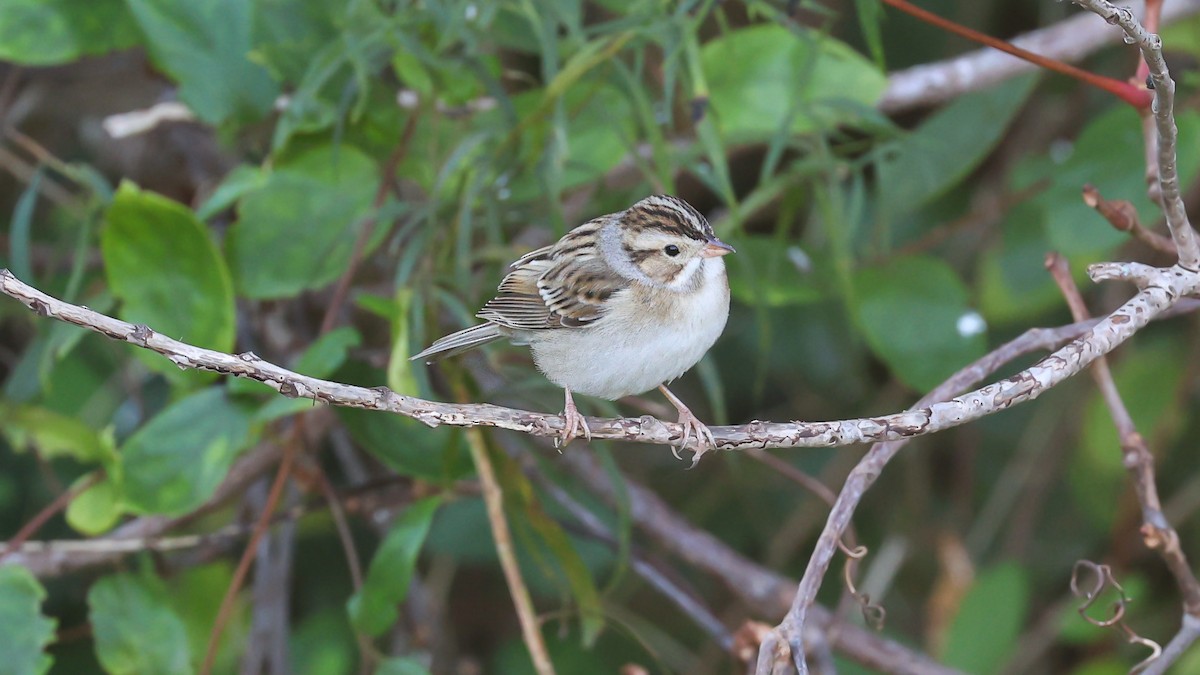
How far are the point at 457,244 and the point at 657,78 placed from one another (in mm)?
1098

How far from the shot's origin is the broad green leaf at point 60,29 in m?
3.07

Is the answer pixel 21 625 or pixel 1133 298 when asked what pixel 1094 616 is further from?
pixel 21 625

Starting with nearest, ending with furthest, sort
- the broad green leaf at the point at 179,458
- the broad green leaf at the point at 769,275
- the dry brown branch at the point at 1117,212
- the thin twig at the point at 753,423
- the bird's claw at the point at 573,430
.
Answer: the thin twig at the point at 753,423
the bird's claw at the point at 573,430
the dry brown branch at the point at 1117,212
the broad green leaf at the point at 179,458
the broad green leaf at the point at 769,275

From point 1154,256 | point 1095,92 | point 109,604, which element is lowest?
point 1154,256

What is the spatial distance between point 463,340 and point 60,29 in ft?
4.67

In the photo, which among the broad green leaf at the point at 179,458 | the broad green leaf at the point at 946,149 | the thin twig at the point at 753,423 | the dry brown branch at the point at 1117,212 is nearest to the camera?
the thin twig at the point at 753,423

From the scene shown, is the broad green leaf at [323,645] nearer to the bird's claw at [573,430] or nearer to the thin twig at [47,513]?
the thin twig at [47,513]

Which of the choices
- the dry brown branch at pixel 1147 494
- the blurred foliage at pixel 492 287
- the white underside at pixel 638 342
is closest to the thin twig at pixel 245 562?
the blurred foliage at pixel 492 287

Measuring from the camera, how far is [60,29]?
3.13m

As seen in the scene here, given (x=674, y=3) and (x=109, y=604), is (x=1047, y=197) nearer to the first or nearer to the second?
(x=674, y=3)

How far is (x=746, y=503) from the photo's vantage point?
439 cm

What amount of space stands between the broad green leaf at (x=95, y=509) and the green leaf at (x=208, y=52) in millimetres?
934

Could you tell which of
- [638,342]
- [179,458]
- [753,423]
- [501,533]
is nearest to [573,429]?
[753,423]

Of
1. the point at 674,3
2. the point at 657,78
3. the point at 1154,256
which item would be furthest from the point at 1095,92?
the point at 674,3
